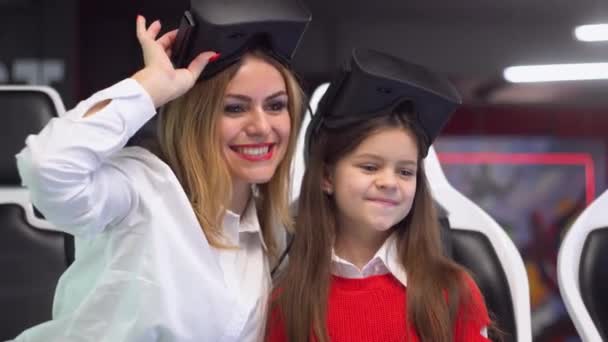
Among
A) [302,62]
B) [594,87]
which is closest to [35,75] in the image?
[302,62]

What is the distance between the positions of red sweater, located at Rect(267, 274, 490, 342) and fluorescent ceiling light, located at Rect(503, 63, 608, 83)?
5.06 feet

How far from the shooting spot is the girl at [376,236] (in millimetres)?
1490

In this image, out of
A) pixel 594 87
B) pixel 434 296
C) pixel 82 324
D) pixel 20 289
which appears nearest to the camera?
pixel 82 324

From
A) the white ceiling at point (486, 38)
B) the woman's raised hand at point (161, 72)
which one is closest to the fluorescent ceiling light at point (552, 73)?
the white ceiling at point (486, 38)

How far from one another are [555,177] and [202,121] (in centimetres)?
188

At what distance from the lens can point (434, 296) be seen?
149 cm

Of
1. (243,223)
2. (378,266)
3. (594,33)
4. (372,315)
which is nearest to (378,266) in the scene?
(378,266)

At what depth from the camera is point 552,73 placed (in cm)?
293

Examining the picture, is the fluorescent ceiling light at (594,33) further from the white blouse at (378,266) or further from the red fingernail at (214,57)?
the red fingernail at (214,57)

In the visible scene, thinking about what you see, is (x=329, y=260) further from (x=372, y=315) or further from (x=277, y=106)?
(x=277, y=106)

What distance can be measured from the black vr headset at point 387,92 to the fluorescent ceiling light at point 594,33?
5.20 ft

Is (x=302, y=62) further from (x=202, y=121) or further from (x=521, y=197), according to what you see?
(x=202, y=121)

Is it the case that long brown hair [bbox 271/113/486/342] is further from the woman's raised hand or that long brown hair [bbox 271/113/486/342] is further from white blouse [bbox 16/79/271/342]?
the woman's raised hand

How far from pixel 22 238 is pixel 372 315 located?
0.92 m
